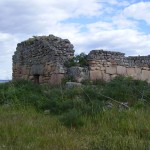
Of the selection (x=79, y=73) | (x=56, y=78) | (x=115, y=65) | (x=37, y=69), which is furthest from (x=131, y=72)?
(x=37, y=69)

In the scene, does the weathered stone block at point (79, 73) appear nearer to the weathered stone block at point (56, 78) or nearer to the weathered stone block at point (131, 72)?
the weathered stone block at point (56, 78)

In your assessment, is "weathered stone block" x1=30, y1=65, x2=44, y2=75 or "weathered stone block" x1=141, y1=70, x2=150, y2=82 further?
"weathered stone block" x1=141, y1=70, x2=150, y2=82

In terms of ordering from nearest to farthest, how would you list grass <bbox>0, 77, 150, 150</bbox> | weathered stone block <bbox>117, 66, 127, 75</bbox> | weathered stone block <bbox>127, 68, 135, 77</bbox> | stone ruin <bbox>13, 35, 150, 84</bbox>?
grass <bbox>0, 77, 150, 150</bbox>, stone ruin <bbox>13, 35, 150, 84</bbox>, weathered stone block <bbox>117, 66, 127, 75</bbox>, weathered stone block <bbox>127, 68, 135, 77</bbox>

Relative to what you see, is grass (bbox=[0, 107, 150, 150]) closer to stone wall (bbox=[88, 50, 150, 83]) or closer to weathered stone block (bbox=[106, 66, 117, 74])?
stone wall (bbox=[88, 50, 150, 83])

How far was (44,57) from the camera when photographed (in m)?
13.9

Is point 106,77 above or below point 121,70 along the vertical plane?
below

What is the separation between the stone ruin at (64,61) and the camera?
13109mm

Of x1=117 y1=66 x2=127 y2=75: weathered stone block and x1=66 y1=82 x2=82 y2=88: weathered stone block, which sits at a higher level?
x1=117 y1=66 x2=127 y2=75: weathered stone block

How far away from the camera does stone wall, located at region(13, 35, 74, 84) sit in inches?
519

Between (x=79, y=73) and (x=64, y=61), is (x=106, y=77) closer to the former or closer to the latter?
(x=79, y=73)

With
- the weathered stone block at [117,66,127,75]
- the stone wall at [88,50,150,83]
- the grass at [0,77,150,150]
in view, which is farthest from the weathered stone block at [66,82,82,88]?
the weathered stone block at [117,66,127,75]

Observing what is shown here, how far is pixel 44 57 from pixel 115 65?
8.99ft

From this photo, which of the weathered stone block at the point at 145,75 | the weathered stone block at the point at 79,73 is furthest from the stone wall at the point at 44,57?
the weathered stone block at the point at 145,75

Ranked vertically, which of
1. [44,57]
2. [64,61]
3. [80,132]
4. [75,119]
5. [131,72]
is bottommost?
[80,132]
